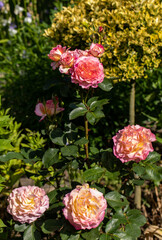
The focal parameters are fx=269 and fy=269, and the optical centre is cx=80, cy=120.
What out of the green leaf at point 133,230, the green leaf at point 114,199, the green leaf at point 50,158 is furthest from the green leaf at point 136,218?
the green leaf at point 50,158

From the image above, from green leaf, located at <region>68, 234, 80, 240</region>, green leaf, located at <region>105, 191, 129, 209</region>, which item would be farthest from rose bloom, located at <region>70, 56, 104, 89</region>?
green leaf, located at <region>68, 234, 80, 240</region>

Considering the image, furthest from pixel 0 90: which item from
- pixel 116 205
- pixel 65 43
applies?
pixel 116 205

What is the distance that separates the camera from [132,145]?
112cm

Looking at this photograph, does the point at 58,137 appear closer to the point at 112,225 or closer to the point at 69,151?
the point at 69,151

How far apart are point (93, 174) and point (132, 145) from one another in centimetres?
23

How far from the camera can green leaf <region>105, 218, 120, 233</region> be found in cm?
120

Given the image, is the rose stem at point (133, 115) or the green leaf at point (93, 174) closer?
the green leaf at point (93, 174)

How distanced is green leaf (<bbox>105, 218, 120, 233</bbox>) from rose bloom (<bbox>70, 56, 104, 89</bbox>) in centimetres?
63

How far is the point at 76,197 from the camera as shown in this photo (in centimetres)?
103

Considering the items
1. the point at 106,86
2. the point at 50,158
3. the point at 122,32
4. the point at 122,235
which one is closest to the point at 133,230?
the point at 122,235

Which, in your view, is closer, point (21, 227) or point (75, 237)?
point (75, 237)

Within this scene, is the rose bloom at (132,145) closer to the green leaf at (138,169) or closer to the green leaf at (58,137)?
the green leaf at (138,169)

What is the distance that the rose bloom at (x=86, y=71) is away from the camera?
3.68 feet

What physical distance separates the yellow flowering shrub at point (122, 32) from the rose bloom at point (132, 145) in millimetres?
476
